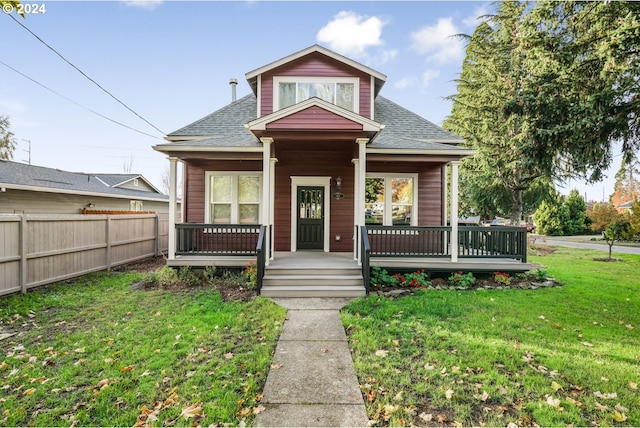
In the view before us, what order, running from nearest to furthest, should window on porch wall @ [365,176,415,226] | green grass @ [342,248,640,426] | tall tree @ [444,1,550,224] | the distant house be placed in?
green grass @ [342,248,640,426], window on porch wall @ [365,176,415,226], the distant house, tall tree @ [444,1,550,224]

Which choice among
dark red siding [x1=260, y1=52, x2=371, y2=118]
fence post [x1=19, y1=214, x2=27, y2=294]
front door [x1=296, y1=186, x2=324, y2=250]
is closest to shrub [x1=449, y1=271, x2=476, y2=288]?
front door [x1=296, y1=186, x2=324, y2=250]

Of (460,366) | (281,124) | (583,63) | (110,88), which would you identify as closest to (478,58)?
(583,63)

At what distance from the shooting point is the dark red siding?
30.3 ft

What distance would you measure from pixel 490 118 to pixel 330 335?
15361 millimetres

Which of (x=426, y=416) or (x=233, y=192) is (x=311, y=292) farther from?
(x=233, y=192)

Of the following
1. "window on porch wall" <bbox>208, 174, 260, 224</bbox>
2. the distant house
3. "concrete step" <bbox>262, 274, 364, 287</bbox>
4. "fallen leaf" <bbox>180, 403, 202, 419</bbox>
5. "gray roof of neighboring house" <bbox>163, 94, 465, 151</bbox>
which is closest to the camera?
"fallen leaf" <bbox>180, 403, 202, 419</bbox>

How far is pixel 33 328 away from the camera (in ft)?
15.4

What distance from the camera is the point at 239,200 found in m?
9.48

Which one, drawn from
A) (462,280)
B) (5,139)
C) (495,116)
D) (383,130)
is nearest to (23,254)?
(383,130)

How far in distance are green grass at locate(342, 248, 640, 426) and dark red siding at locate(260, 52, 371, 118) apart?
658 centimetres

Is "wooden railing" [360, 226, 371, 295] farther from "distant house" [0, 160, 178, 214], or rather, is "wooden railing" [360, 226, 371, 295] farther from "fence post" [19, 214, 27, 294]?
"distant house" [0, 160, 178, 214]

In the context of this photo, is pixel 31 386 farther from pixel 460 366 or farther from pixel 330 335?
pixel 460 366

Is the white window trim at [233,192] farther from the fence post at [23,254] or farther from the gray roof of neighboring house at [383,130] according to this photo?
the fence post at [23,254]

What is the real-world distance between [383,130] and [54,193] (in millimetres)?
15398
